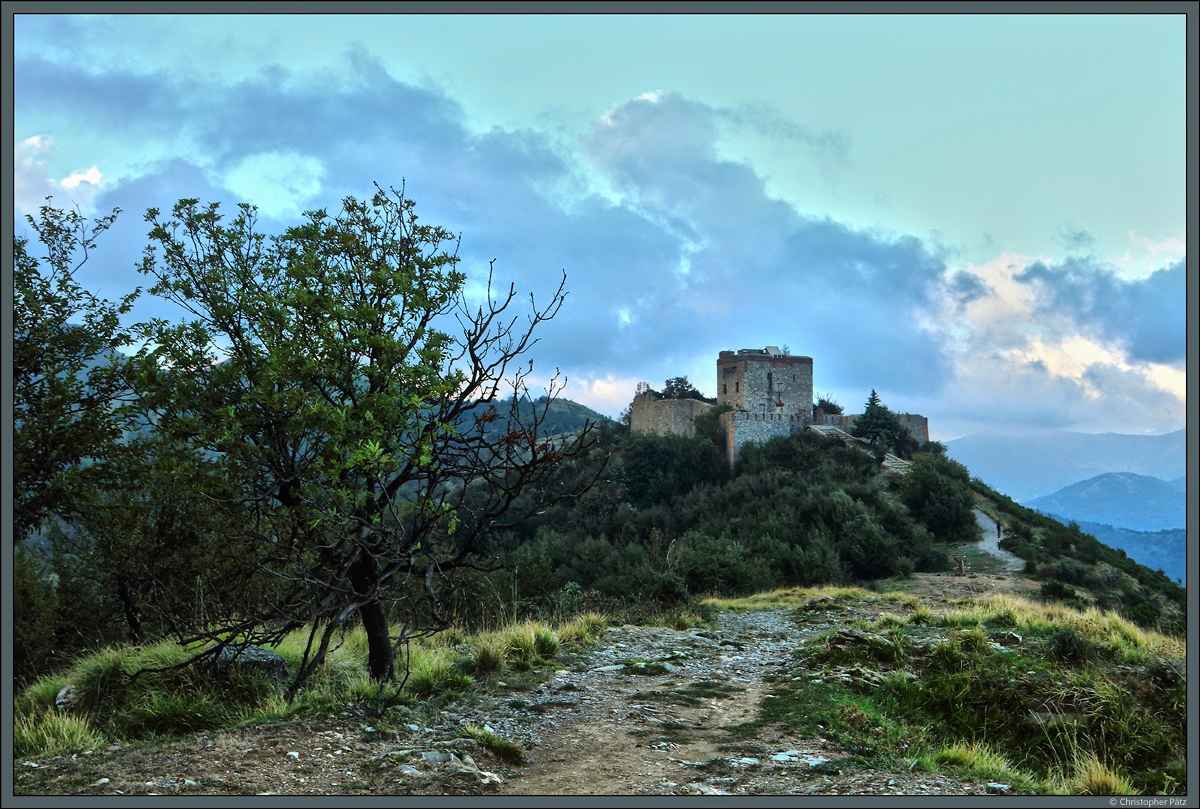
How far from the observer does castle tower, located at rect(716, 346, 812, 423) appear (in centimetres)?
4962

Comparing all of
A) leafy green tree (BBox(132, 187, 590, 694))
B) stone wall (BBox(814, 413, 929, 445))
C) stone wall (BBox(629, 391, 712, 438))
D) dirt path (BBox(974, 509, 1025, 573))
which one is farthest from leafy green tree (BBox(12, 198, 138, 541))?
stone wall (BBox(814, 413, 929, 445))

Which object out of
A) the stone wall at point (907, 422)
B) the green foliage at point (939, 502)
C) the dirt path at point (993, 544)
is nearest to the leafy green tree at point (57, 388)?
the dirt path at point (993, 544)

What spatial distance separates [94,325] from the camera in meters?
9.07

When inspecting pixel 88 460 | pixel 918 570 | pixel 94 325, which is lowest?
pixel 918 570

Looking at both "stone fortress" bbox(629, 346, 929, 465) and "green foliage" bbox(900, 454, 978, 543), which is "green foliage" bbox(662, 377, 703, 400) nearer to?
"stone fortress" bbox(629, 346, 929, 465)

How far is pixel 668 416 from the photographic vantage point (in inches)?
1950

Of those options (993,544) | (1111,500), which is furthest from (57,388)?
(1111,500)

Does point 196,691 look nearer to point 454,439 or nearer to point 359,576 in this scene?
point 359,576

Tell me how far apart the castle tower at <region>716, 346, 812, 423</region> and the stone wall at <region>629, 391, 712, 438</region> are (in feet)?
7.73

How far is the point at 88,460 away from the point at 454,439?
598 cm

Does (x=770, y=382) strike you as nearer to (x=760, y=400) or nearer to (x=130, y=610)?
(x=760, y=400)

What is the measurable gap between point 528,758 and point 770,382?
46.5m

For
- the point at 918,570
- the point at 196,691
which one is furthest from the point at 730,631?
the point at 918,570

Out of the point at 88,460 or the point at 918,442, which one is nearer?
the point at 88,460
